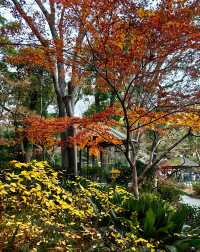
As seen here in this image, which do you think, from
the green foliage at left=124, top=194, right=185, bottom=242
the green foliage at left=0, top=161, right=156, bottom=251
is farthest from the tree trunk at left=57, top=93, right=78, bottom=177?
the green foliage at left=0, top=161, right=156, bottom=251

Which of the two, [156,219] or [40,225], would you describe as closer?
[40,225]

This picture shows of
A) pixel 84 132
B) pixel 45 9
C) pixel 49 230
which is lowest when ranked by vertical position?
pixel 49 230

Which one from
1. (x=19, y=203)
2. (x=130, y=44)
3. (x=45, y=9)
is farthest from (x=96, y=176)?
(x=19, y=203)

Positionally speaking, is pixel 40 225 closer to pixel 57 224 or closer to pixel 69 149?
pixel 57 224

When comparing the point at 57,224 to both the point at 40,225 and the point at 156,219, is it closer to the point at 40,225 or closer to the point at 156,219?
the point at 40,225

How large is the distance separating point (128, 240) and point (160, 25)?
14.5 feet

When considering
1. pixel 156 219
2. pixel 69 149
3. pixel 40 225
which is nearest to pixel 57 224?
pixel 40 225

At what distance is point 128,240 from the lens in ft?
17.1

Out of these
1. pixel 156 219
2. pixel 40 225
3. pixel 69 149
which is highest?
pixel 69 149

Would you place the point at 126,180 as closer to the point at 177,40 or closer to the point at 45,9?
the point at 45,9

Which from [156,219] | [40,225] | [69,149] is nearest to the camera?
[40,225]

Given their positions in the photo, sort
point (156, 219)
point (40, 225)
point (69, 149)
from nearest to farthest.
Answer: point (40, 225), point (156, 219), point (69, 149)

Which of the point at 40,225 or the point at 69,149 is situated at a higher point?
the point at 69,149

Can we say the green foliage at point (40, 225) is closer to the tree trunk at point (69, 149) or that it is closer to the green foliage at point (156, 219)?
the green foliage at point (156, 219)
